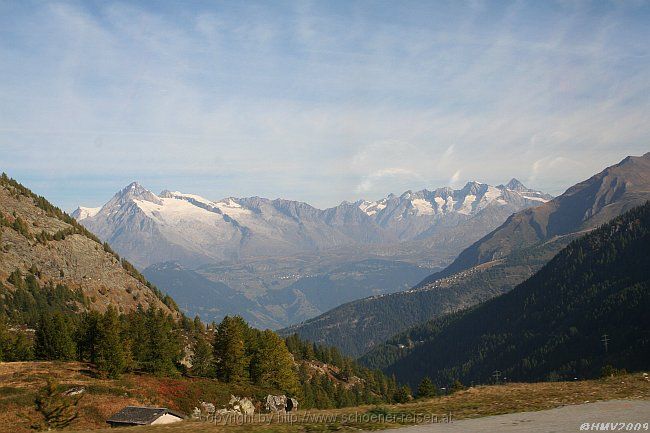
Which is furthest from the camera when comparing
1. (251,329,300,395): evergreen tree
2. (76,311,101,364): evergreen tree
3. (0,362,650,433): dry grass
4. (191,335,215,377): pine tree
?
(251,329,300,395): evergreen tree

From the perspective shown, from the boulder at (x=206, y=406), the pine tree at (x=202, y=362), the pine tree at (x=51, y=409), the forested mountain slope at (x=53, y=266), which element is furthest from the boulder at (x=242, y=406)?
the forested mountain slope at (x=53, y=266)

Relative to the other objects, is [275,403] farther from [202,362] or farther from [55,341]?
[55,341]

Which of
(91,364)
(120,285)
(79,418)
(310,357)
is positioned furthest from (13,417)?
(120,285)

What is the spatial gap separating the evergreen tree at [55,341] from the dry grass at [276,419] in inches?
263

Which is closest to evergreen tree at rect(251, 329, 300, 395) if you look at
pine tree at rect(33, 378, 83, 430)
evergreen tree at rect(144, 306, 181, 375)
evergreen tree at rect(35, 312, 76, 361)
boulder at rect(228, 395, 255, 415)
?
evergreen tree at rect(144, 306, 181, 375)

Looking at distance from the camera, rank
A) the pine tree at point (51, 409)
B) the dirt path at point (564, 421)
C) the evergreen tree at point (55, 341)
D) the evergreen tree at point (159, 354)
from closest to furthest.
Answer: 1. the dirt path at point (564, 421)
2. the pine tree at point (51, 409)
3. the evergreen tree at point (159, 354)
4. the evergreen tree at point (55, 341)

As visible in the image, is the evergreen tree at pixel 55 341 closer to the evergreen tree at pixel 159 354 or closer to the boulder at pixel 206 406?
the evergreen tree at pixel 159 354

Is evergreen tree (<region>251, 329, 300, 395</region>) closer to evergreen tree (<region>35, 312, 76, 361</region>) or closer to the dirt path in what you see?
evergreen tree (<region>35, 312, 76, 361</region>)

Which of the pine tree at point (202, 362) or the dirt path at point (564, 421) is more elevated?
the pine tree at point (202, 362)

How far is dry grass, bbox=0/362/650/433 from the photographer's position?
35.5 m

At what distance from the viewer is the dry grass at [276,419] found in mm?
35500

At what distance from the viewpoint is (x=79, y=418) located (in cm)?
5312

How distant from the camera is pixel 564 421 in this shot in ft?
99.2

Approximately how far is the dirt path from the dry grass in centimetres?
253
